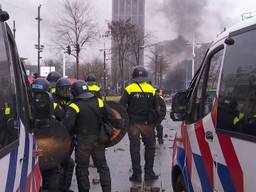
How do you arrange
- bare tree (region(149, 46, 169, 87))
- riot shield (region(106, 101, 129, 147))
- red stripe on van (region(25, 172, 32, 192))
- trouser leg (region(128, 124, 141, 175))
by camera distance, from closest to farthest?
red stripe on van (region(25, 172, 32, 192)) < riot shield (region(106, 101, 129, 147)) < trouser leg (region(128, 124, 141, 175)) < bare tree (region(149, 46, 169, 87))

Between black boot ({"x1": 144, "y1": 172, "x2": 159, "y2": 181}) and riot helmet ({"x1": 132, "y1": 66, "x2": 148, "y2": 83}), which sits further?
black boot ({"x1": 144, "y1": 172, "x2": 159, "y2": 181})

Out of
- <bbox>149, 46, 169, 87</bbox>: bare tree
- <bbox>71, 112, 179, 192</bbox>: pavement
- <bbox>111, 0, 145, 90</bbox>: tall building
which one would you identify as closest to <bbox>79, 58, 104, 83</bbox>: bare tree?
<bbox>149, 46, 169, 87</bbox>: bare tree

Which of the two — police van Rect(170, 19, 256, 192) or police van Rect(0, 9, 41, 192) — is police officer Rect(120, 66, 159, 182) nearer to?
police van Rect(170, 19, 256, 192)

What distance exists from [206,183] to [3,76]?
1948 millimetres

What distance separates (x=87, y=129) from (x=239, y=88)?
3.08 meters

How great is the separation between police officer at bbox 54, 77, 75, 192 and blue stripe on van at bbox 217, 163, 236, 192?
2.97 metres

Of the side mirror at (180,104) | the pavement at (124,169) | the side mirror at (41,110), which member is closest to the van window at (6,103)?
the side mirror at (41,110)

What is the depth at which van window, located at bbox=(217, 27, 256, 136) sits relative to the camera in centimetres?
336

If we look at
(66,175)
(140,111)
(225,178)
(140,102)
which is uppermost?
(140,102)

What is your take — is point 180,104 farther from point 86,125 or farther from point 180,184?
point 86,125

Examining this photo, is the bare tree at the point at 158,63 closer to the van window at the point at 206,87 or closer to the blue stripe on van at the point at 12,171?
the van window at the point at 206,87

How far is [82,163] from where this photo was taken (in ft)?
21.3

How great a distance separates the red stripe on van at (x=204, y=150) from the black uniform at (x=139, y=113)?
3.57 metres

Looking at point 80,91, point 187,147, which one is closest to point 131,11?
point 80,91
